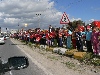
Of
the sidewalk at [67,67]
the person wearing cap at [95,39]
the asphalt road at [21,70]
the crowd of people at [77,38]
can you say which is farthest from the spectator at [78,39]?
the asphalt road at [21,70]

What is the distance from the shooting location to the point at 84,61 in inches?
615

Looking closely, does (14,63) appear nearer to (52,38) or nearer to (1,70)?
(1,70)

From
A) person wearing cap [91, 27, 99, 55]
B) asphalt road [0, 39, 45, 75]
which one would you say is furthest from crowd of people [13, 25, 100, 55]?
Result: asphalt road [0, 39, 45, 75]

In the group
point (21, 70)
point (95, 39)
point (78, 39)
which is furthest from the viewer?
point (78, 39)

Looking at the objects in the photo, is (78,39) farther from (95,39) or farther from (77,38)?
(95,39)

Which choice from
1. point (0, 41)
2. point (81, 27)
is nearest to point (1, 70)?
point (81, 27)

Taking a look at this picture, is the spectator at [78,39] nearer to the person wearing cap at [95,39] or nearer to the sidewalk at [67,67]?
the sidewalk at [67,67]

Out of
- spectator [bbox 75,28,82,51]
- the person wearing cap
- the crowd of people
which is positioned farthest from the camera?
spectator [bbox 75,28,82,51]

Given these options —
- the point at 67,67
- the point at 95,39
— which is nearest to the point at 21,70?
the point at 67,67

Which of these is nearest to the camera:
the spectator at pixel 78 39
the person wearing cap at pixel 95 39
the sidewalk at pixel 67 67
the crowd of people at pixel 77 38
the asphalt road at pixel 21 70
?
the asphalt road at pixel 21 70

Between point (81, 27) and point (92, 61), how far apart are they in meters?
6.69

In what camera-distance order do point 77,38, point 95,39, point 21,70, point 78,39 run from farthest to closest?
point 77,38, point 78,39, point 95,39, point 21,70

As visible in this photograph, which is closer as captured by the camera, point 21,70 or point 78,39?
point 21,70

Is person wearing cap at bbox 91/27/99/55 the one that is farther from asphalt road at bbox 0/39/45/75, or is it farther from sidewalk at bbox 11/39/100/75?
asphalt road at bbox 0/39/45/75
